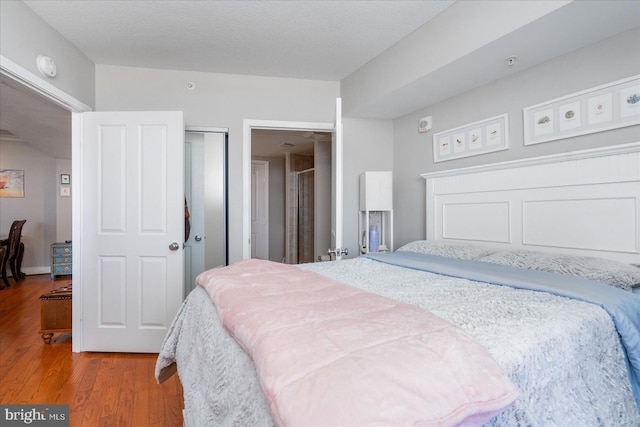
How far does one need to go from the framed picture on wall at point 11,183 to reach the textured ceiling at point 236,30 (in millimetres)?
4300

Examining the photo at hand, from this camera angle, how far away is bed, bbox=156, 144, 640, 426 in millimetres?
615

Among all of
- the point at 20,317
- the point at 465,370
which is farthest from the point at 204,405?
the point at 20,317

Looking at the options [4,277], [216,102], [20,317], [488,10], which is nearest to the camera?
[488,10]

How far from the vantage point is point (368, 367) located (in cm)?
62

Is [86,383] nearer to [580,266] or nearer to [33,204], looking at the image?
[580,266]

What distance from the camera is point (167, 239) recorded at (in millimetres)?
2680

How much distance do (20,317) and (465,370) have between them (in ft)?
14.8

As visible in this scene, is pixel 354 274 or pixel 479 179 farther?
pixel 479 179

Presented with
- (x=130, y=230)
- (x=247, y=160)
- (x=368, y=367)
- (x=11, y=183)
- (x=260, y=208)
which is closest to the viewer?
(x=368, y=367)

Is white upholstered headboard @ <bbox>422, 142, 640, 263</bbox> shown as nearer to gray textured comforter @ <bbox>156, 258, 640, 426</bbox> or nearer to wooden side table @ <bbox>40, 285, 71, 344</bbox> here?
gray textured comforter @ <bbox>156, 258, 640, 426</bbox>

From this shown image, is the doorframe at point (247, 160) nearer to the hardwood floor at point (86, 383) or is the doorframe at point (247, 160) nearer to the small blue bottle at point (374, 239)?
the small blue bottle at point (374, 239)

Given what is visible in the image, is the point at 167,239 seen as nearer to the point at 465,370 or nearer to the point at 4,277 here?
the point at 465,370

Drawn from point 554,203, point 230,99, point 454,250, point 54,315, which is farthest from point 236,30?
point 54,315

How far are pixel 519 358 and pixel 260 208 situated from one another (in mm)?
5454
